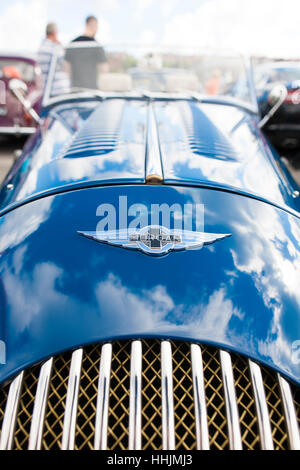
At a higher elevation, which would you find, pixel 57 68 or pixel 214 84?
pixel 57 68

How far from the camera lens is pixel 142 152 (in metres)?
1.80

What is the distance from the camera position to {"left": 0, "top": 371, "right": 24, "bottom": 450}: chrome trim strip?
3.23 feet

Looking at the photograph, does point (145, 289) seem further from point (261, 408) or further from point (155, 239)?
point (261, 408)

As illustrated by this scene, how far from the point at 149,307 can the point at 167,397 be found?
27 cm

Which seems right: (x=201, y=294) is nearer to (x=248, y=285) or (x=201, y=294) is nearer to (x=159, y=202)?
(x=248, y=285)

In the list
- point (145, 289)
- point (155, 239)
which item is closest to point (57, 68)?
point (155, 239)

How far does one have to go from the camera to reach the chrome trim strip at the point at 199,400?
38.0 inches

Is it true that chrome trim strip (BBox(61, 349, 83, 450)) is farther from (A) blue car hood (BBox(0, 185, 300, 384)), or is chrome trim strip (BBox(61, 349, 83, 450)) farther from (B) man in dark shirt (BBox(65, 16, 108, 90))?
(B) man in dark shirt (BBox(65, 16, 108, 90))

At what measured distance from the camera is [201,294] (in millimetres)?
1164

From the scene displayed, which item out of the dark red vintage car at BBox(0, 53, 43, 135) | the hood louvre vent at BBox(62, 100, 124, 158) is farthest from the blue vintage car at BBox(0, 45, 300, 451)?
the dark red vintage car at BBox(0, 53, 43, 135)

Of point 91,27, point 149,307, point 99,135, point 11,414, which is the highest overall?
point 91,27

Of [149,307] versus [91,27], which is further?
[91,27]
